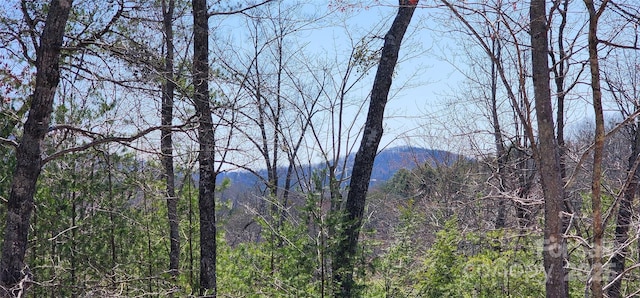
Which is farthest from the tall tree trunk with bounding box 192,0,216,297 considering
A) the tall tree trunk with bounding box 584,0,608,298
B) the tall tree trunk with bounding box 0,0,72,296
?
the tall tree trunk with bounding box 584,0,608,298

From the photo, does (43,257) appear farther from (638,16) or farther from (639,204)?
(639,204)

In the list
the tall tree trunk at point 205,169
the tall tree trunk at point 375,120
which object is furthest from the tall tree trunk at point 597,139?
the tall tree trunk at point 205,169

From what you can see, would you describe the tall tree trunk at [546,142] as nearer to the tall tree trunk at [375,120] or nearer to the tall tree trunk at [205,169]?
the tall tree trunk at [375,120]

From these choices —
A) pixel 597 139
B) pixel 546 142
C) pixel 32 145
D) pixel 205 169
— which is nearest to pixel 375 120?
pixel 205 169

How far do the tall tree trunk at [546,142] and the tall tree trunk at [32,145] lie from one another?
10.6 feet

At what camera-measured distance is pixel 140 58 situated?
4.21 m

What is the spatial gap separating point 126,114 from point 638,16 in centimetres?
416

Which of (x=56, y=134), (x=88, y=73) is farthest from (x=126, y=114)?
(x=56, y=134)

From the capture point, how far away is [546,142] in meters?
3.00

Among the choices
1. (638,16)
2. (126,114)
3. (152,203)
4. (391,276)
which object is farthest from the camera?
(152,203)

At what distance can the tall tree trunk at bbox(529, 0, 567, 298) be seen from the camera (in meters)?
3.03

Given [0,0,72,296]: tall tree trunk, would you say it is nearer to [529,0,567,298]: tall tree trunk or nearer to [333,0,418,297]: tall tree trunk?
[333,0,418,297]: tall tree trunk

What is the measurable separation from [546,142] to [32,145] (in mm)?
3519

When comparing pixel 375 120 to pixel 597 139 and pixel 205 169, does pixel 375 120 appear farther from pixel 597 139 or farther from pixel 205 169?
pixel 597 139
